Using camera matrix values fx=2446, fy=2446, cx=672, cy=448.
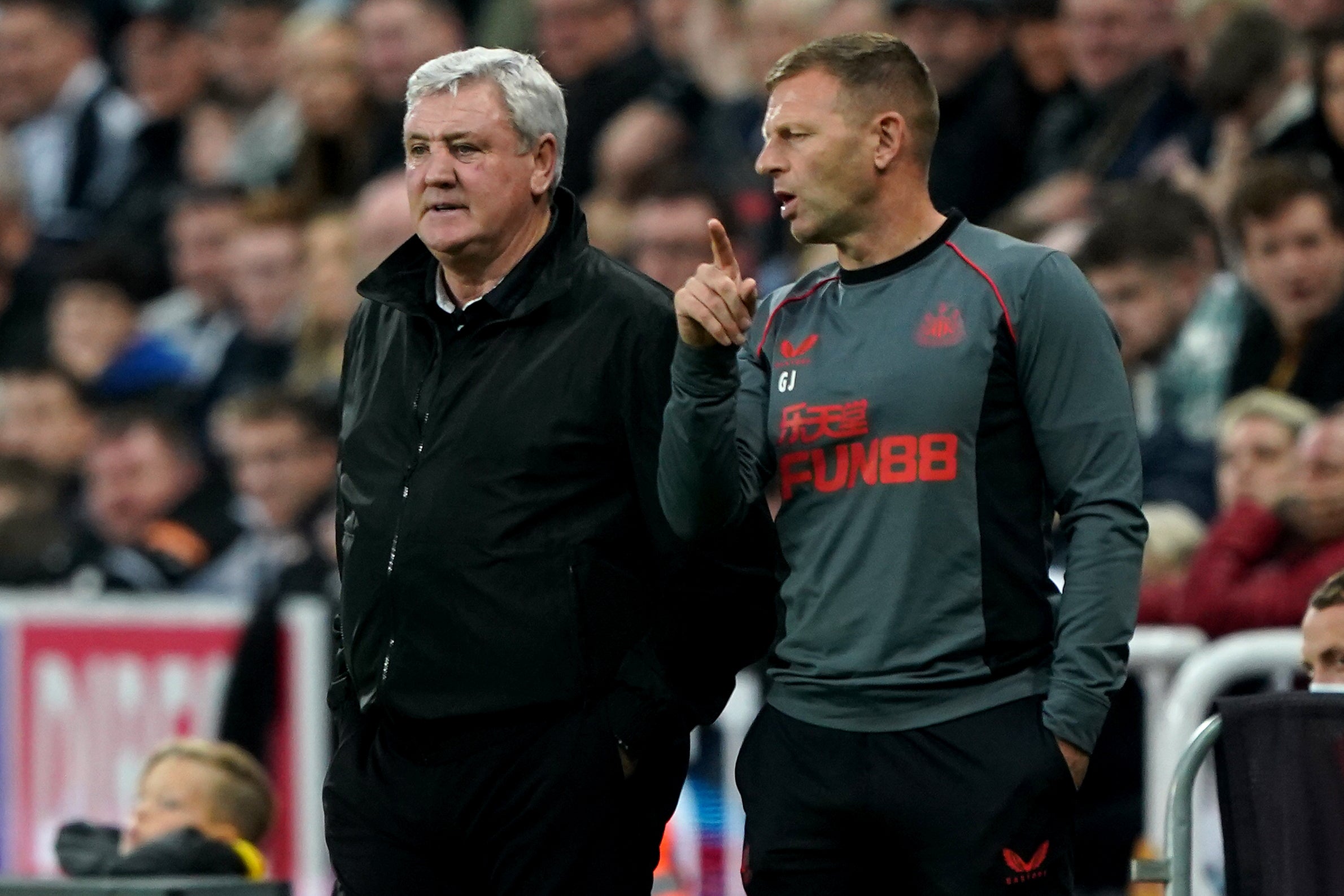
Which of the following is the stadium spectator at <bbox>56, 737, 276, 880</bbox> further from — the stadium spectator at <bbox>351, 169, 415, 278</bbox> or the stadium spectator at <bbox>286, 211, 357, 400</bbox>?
the stadium spectator at <bbox>286, 211, 357, 400</bbox>

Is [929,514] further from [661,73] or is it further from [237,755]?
[661,73]

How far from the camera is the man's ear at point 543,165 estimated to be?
426 centimetres

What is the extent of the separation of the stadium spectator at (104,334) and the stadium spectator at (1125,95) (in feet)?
14.9

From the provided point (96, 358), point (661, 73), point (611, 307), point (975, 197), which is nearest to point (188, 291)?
point (96, 358)

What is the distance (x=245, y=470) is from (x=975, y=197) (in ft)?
9.59

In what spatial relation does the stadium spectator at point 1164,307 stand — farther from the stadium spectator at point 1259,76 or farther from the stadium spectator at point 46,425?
the stadium spectator at point 46,425

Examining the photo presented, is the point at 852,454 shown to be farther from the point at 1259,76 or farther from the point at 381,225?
the point at 381,225

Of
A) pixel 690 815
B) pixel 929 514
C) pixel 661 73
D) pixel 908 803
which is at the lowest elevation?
pixel 690 815

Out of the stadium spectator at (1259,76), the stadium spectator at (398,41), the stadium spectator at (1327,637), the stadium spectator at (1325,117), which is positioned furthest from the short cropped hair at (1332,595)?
the stadium spectator at (398,41)

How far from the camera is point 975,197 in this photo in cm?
920

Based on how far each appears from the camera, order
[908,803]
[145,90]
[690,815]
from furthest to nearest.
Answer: [145,90] → [690,815] → [908,803]

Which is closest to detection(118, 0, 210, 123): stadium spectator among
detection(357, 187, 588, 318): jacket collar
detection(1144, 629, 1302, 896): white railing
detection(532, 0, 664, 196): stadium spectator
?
detection(532, 0, 664, 196): stadium spectator

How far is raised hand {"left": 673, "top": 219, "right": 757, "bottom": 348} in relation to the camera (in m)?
3.79

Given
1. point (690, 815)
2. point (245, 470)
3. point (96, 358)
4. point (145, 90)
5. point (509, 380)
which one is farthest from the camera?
point (145, 90)
